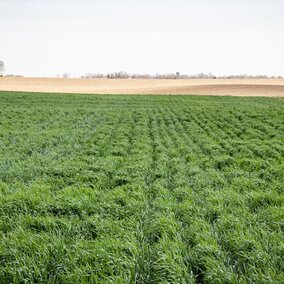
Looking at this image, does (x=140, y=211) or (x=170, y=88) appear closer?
(x=140, y=211)

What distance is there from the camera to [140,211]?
6.25 m

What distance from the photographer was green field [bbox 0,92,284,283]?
14.2 ft

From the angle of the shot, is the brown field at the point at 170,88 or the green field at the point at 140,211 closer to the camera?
the green field at the point at 140,211

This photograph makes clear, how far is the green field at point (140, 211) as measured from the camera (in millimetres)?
4332

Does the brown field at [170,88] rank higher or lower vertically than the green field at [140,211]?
higher

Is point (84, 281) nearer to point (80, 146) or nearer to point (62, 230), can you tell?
point (62, 230)

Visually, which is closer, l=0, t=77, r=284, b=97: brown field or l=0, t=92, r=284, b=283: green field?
l=0, t=92, r=284, b=283: green field

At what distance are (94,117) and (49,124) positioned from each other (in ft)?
13.0

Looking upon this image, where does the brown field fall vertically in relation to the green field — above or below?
above

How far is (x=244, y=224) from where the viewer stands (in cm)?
561

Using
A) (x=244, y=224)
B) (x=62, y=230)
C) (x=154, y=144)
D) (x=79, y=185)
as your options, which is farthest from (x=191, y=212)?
(x=154, y=144)

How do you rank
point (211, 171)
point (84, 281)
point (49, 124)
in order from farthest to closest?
point (49, 124) < point (211, 171) < point (84, 281)

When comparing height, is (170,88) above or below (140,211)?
above

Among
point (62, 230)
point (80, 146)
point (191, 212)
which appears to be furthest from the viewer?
point (80, 146)
